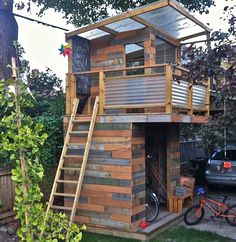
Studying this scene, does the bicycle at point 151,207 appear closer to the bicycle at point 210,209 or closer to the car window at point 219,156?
the bicycle at point 210,209

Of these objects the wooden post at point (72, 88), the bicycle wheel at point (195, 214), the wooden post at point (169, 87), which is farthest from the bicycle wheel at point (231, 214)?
the wooden post at point (72, 88)

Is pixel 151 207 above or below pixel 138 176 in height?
below

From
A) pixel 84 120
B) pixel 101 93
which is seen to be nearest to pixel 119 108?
pixel 101 93

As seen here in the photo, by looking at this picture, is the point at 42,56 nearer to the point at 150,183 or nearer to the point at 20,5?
the point at 20,5

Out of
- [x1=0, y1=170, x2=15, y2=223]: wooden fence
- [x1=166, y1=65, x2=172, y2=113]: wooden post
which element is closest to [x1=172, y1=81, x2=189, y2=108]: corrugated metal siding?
[x1=166, y1=65, x2=172, y2=113]: wooden post

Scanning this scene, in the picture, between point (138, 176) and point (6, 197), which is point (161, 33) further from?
point (6, 197)

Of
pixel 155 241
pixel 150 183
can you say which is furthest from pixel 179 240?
pixel 150 183

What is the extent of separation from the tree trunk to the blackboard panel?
289 centimetres

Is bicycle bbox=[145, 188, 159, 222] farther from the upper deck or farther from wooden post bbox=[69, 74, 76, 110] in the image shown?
wooden post bbox=[69, 74, 76, 110]

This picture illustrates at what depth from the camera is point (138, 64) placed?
8.95 meters

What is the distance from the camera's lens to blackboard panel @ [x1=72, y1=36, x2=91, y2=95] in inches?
352

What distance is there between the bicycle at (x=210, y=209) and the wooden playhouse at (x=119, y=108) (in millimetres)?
1045

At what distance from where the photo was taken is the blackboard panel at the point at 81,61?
8.95 m

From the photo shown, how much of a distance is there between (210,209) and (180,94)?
2.74 metres
